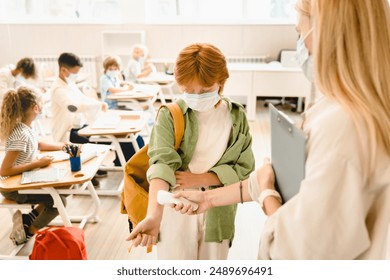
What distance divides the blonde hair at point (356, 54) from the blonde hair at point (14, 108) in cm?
222

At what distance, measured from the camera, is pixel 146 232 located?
133 cm

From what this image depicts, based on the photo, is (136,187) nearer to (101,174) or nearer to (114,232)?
(114,232)

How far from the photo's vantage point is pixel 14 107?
8.25 ft

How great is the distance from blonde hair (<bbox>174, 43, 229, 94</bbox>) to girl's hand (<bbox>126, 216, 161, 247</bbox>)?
1.69 ft

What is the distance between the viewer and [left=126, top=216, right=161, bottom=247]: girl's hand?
1.30 m

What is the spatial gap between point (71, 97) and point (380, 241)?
128 inches

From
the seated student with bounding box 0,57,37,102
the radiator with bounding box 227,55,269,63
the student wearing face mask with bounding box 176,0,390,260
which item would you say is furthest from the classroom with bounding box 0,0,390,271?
the radiator with bounding box 227,55,269,63

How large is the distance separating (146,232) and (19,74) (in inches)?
156

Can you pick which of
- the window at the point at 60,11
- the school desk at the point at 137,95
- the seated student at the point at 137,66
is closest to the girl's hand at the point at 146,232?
the school desk at the point at 137,95

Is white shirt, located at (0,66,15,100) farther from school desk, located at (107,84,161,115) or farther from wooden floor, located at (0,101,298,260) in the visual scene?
wooden floor, located at (0,101,298,260)

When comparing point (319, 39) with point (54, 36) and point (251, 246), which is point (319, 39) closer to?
point (251, 246)
